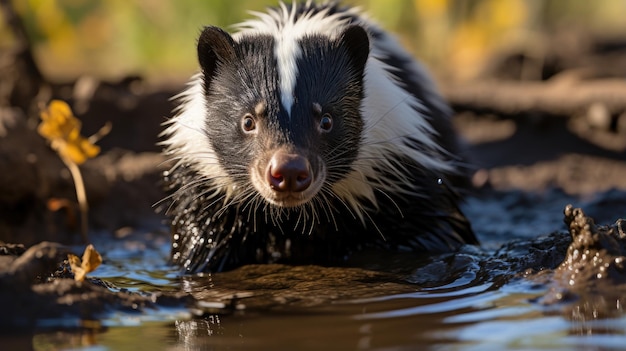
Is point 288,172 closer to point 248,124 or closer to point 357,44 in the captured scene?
point 248,124

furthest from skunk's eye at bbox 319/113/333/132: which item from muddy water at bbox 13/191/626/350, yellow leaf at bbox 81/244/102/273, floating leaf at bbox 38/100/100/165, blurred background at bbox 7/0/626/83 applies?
blurred background at bbox 7/0/626/83

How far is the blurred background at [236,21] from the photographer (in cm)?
1021

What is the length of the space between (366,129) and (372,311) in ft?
4.38

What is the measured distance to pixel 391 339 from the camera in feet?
10.1

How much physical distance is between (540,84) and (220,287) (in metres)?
5.31

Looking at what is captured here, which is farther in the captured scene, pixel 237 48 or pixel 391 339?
A: pixel 237 48

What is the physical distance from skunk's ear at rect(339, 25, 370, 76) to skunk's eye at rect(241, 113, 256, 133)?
1.93 ft

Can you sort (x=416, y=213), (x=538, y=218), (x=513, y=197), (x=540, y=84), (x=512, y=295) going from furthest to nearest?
(x=540, y=84) → (x=513, y=197) → (x=538, y=218) → (x=416, y=213) → (x=512, y=295)

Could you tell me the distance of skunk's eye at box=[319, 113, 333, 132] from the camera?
4324mm

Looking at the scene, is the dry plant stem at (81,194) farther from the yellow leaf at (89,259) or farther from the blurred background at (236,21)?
the blurred background at (236,21)

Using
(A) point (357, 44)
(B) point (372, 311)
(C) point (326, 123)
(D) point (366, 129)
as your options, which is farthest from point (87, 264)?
(A) point (357, 44)

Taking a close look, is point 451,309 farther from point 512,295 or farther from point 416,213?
point 416,213

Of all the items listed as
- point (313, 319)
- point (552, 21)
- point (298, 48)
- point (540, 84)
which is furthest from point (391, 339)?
point (552, 21)

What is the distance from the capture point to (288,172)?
3.86m
